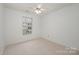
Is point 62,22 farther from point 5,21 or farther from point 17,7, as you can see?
point 5,21

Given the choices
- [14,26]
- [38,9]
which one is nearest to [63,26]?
[38,9]

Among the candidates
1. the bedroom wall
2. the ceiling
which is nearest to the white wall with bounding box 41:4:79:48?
the ceiling

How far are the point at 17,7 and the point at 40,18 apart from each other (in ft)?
1.30

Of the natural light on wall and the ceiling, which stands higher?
the ceiling

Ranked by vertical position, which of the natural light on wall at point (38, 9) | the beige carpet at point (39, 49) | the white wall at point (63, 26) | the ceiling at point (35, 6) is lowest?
the beige carpet at point (39, 49)

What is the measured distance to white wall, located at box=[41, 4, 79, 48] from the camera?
1.41m

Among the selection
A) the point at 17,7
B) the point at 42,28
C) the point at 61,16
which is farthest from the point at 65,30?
the point at 17,7

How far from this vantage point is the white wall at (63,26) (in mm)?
1407

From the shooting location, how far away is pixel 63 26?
56.6 inches

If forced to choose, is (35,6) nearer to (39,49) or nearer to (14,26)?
(14,26)

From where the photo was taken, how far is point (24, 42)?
1.43 metres

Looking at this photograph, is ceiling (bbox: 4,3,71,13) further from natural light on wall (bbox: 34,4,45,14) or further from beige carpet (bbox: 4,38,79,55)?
beige carpet (bbox: 4,38,79,55)

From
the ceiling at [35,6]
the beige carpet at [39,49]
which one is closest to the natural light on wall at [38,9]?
the ceiling at [35,6]

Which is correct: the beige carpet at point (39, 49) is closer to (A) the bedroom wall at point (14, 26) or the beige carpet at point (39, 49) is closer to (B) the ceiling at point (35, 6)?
(A) the bedroom wall at point (14, 26)
